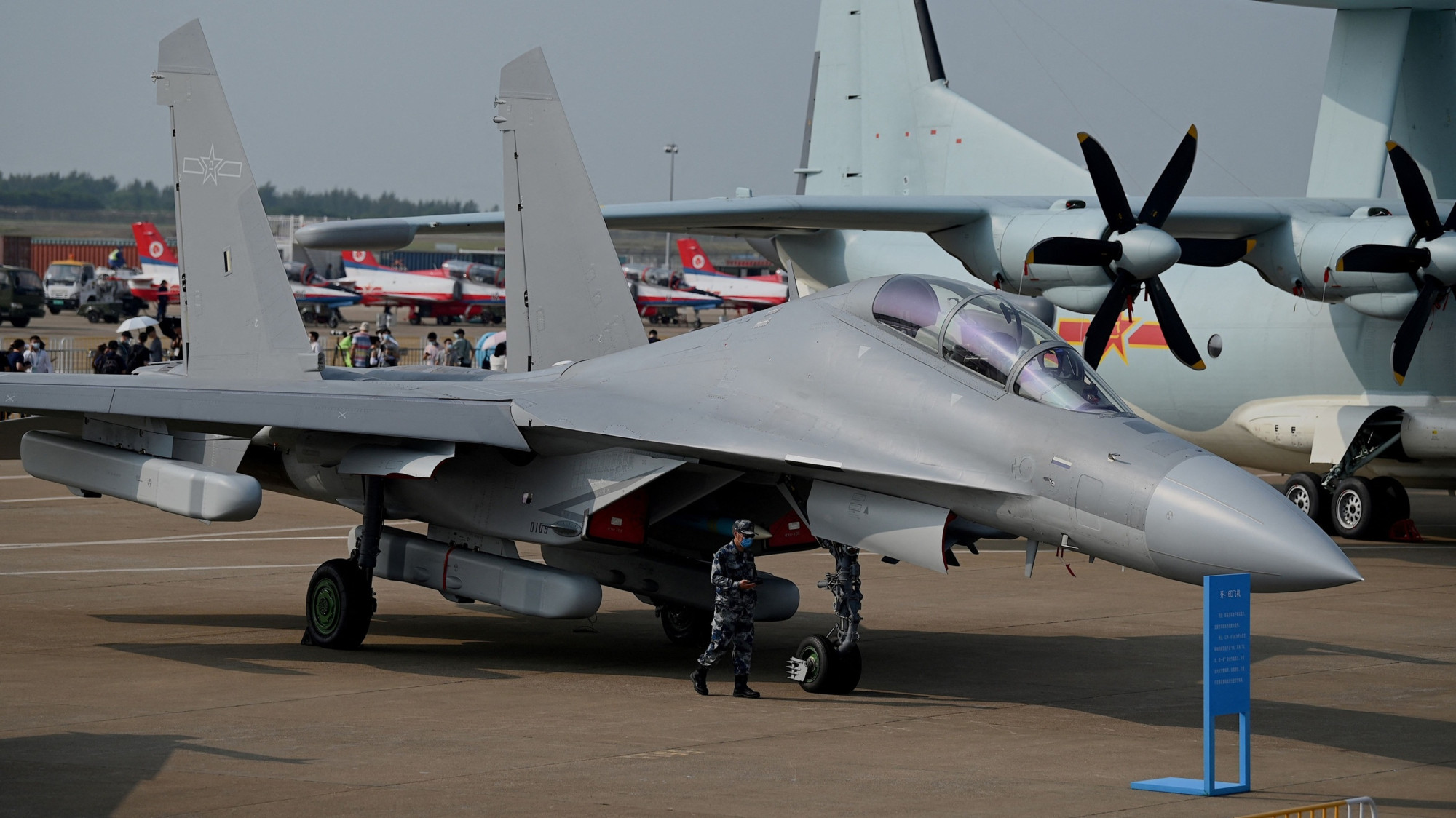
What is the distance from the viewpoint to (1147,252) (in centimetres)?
1858

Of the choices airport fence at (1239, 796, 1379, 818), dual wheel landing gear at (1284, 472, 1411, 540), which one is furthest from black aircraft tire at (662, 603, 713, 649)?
dual wheel landing gear at (1284, 472, 1411, 540)

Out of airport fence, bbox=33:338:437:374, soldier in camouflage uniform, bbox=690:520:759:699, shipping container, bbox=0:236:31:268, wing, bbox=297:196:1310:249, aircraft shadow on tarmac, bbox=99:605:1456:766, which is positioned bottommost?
aircraft shadow on tarmac, bbox=99:605:1456:766

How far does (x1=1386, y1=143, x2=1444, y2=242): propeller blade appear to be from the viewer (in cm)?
1889

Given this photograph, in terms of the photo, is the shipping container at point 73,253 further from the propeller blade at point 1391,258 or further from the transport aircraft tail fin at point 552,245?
the propeller blade at point 1391,258

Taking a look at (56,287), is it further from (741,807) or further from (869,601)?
(741,807)

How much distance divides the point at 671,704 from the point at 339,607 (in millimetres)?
3528

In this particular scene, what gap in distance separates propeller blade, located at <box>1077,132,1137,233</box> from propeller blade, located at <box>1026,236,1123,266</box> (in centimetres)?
31

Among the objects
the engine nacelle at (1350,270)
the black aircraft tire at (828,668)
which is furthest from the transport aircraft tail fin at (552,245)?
the engine nacelle at (1350,270)

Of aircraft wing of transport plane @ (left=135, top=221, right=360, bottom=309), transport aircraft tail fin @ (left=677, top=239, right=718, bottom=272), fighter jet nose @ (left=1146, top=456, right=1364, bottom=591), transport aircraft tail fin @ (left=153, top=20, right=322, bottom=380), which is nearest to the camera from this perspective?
fighter jet nose @ (left=1146, top=456, right=1364, bottom=591)

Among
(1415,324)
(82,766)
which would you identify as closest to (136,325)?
(1415,324)

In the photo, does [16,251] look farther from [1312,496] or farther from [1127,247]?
[1127,247]

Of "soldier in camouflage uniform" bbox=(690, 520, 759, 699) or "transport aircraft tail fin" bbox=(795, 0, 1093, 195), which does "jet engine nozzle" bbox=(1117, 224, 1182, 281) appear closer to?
"transport aircraft tail fin" bbox=(795, 0, 1093, 195)

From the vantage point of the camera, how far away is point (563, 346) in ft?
50.5

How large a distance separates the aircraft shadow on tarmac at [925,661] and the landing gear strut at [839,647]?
0.15 metres
